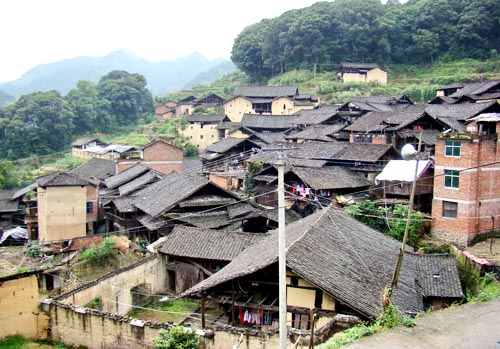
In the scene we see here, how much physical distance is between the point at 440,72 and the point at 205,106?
35140 millimetres

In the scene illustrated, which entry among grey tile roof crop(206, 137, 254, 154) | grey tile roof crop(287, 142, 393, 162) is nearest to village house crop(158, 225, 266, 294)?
grey tile roof crop(287, 142, 393, 162)

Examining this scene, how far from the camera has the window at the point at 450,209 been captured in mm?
24328

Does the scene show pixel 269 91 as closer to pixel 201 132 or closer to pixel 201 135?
pixel 201 132

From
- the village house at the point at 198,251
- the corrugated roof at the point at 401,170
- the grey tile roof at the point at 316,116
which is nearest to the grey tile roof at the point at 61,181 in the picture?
the village house at the point at 198,251

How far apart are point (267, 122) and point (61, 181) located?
28.2m

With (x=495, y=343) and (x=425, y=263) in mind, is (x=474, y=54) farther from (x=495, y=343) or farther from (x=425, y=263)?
(x=495, y=343)

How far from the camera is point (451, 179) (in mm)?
24344

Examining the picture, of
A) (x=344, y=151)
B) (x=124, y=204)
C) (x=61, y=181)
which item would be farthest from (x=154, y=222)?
(x=344, y=151)

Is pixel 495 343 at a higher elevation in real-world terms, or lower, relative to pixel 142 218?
higher

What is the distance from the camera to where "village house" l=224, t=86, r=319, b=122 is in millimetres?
61156

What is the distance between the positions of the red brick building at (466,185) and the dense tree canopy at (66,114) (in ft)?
190

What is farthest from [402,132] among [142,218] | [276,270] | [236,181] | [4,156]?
[4,156]

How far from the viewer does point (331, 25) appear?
3056 inches

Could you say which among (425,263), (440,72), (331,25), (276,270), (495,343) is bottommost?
(425,263)
